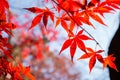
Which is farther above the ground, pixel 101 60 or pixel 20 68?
pixel 101 60

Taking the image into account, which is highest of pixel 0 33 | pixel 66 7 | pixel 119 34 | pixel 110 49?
pixel 66 7

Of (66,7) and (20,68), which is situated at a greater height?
(66,7)

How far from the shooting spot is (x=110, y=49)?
309 centimetres

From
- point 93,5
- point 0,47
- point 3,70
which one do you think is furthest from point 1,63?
point 93,5

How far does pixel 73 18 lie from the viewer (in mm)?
1941

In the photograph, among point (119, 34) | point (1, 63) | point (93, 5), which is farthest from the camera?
point (119, 34)

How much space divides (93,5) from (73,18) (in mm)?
206

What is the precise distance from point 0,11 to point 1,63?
0.52m

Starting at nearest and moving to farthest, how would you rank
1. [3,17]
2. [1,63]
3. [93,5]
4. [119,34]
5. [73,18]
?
1. [93,5]
2. [73,18]
3. [3,17]
4. [1,63]
5. [119,34]

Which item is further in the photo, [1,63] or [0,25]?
Answer: [1,63]

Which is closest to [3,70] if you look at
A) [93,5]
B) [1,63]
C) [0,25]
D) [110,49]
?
[1,63]

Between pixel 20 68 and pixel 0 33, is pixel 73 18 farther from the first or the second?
pixel 20 68

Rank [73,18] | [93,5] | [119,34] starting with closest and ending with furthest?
1. [93,5]
2. [73,18]
3. [119,34]

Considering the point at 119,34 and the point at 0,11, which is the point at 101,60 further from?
the point at 119,34
